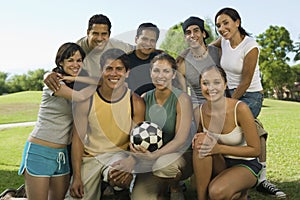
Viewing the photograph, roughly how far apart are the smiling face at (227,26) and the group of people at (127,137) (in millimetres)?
736

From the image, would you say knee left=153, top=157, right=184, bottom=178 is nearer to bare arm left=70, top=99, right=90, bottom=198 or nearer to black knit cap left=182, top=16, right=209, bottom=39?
bare arm left=70, top=99, right=90, bottom=198

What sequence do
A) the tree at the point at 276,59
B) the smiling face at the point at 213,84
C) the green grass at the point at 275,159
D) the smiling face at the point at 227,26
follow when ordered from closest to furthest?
the smiling face at the point at 213,84 → the smiling face at the point at 227,26 → the green grass at the point at 275,159 → the tree at the point at 276,59

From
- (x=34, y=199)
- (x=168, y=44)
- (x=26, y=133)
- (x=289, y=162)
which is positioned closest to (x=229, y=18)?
(x=168, y=44)

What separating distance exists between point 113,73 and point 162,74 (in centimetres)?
48

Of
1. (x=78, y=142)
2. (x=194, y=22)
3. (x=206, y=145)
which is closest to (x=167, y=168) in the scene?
(x=206, y=145)

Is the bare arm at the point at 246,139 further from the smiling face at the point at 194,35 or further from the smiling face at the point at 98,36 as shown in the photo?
the smiling face at the point at 98,36

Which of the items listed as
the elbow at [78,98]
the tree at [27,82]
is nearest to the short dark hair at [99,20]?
the elbow at [78,98]

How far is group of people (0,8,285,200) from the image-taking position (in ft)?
12.6

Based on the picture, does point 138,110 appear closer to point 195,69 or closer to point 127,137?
point 127,137

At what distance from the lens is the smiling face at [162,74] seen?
13.4 feet

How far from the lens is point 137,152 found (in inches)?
158

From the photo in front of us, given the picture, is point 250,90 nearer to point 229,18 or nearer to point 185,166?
point 229,18

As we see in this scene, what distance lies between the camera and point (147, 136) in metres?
3.98

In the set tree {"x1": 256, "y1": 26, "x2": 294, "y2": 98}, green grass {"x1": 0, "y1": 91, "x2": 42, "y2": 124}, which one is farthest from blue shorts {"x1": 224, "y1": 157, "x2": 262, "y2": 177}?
tree {"x1": 256, "y1": 26, "x2": 294, "y2": 98}
